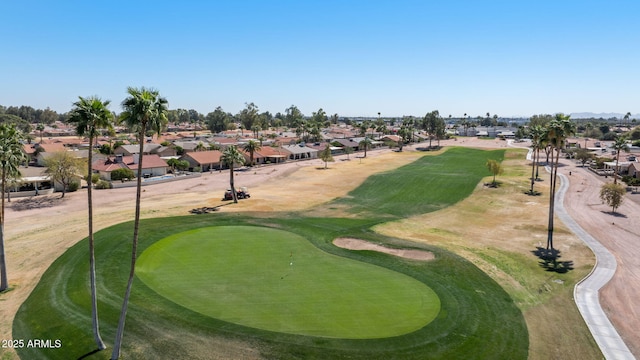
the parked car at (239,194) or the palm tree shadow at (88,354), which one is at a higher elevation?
the parked car at (239,194)

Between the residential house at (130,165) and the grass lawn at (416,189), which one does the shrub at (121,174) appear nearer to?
the residential house at (130,165)

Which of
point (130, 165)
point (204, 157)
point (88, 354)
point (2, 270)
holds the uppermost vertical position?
point (204, 157)

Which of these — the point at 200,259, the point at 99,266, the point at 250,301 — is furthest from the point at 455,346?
the point at 99,266

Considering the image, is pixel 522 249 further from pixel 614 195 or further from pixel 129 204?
pixel 129 204

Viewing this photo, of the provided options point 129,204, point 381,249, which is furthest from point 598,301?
point 129,204

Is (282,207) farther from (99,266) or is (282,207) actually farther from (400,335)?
(400,335)

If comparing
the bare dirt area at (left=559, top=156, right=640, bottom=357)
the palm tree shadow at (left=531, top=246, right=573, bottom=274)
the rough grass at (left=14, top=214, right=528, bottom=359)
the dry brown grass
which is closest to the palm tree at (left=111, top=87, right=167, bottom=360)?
the rough grass at (left=14, top=214, right=528, bottom=359)

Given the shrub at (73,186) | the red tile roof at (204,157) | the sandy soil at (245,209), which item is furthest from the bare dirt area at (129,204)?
the red tile roof at (204,157)
